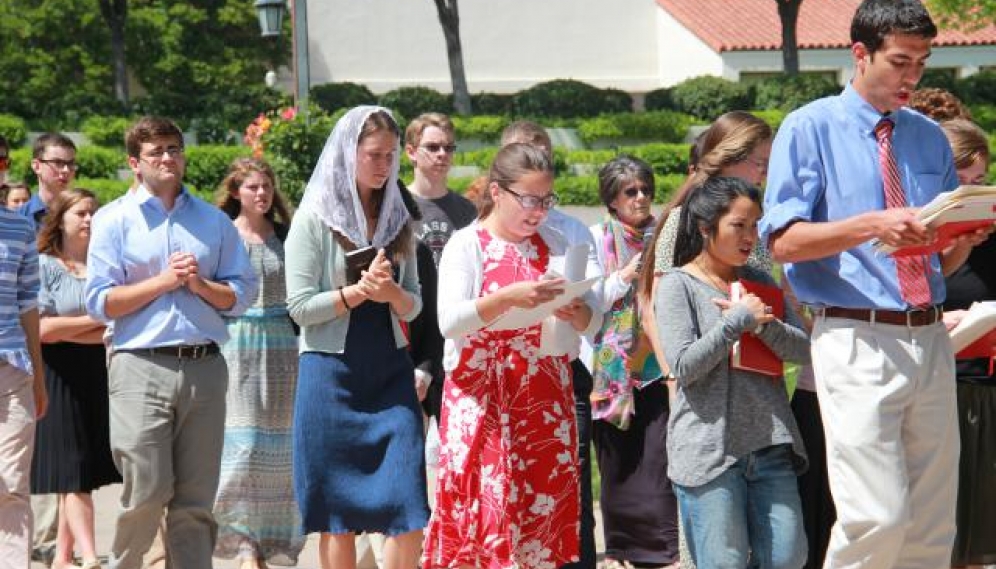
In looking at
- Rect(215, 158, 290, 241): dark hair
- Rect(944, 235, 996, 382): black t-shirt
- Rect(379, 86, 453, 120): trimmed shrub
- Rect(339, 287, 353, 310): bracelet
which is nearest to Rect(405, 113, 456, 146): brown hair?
Rect(215, 158, 290, 241): dark hair

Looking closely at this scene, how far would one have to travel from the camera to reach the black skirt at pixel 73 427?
8.06m

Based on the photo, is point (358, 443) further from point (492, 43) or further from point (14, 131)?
point (492, 43)

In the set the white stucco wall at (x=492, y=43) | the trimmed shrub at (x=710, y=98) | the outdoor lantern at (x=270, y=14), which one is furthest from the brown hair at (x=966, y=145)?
the white stucco wall at (x=492, y=43)

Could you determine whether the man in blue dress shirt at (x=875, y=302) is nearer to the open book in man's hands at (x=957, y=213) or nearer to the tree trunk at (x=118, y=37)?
the open book in man's hands at (x=957, y=213)

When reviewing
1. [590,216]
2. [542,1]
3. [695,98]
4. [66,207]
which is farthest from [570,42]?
[66,207]

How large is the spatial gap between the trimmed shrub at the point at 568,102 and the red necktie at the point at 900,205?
3245 centimetres

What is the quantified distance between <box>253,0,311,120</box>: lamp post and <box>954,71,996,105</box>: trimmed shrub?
22.3 m

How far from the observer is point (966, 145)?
6.66 m

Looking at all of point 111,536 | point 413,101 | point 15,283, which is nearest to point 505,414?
point 15,283

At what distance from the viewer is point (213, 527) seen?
7133 millimetres

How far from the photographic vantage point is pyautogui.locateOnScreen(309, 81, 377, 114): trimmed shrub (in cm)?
3753

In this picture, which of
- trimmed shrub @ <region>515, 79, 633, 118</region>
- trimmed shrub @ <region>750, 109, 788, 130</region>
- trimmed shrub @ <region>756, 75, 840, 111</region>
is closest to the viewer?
trimmed shrub @ <region>750, 109, 788, 130</region>

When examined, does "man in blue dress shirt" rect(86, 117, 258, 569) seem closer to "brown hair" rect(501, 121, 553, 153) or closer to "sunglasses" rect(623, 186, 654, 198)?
"brown hair" rect(501, 121, 553, 153)

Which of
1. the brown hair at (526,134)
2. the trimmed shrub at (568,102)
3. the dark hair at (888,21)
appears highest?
the trimmed shrub at (568,102)
